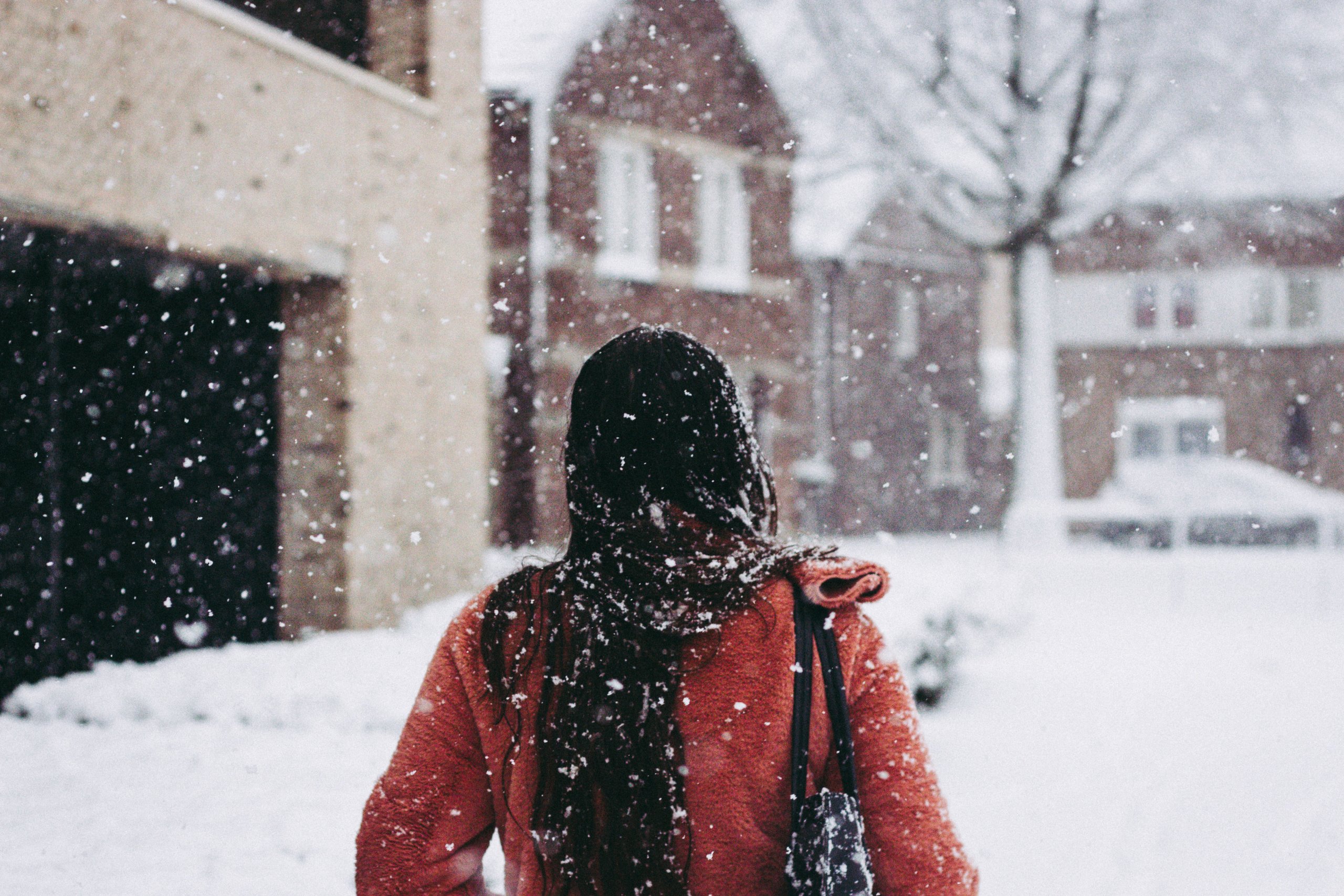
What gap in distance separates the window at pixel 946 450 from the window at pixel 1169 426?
3.28 meters

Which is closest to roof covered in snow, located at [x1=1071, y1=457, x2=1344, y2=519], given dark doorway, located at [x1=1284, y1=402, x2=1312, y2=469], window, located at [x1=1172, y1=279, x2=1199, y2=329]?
window, located at [x1=1172, y1=279, x2=1199, y2=329]

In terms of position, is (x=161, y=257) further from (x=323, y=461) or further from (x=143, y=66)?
(x=323, y=461)

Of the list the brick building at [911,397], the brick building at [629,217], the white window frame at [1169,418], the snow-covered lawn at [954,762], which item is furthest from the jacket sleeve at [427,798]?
the white window frame at [1169,418]

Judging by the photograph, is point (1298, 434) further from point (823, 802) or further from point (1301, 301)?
point (823, 802)

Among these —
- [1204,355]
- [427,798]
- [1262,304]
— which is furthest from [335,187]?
[1262,304]

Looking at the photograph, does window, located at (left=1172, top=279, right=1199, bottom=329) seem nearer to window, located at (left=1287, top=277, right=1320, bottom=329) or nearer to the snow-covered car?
window, located at (left=1287, top=277, right=1320, bottom=329)

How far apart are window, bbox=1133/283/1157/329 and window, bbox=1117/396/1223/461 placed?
170 centimetres

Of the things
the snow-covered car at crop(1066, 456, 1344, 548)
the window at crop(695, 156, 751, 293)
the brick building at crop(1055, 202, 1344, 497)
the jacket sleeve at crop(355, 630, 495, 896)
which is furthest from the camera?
the brick building at crop(1055, 202, 1344, 497)

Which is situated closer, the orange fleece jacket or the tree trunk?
the orange fleece jacket

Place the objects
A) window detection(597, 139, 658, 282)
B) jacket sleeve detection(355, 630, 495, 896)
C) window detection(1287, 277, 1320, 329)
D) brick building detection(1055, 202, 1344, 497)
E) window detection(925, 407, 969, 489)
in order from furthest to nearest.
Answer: window detection(925, 407, 969, 489), window detection(1287, 277, 1320, 329), brick building detection(1055, 202, 1344, 497), window detection(597, 139, 658, 282), jacket sleeve detection(355, 630, 495, 896)

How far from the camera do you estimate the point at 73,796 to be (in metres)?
4.35

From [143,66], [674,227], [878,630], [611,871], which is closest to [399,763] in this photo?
[611,871]

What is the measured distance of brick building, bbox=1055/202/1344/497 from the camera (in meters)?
23.9

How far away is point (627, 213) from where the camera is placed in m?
13.0
